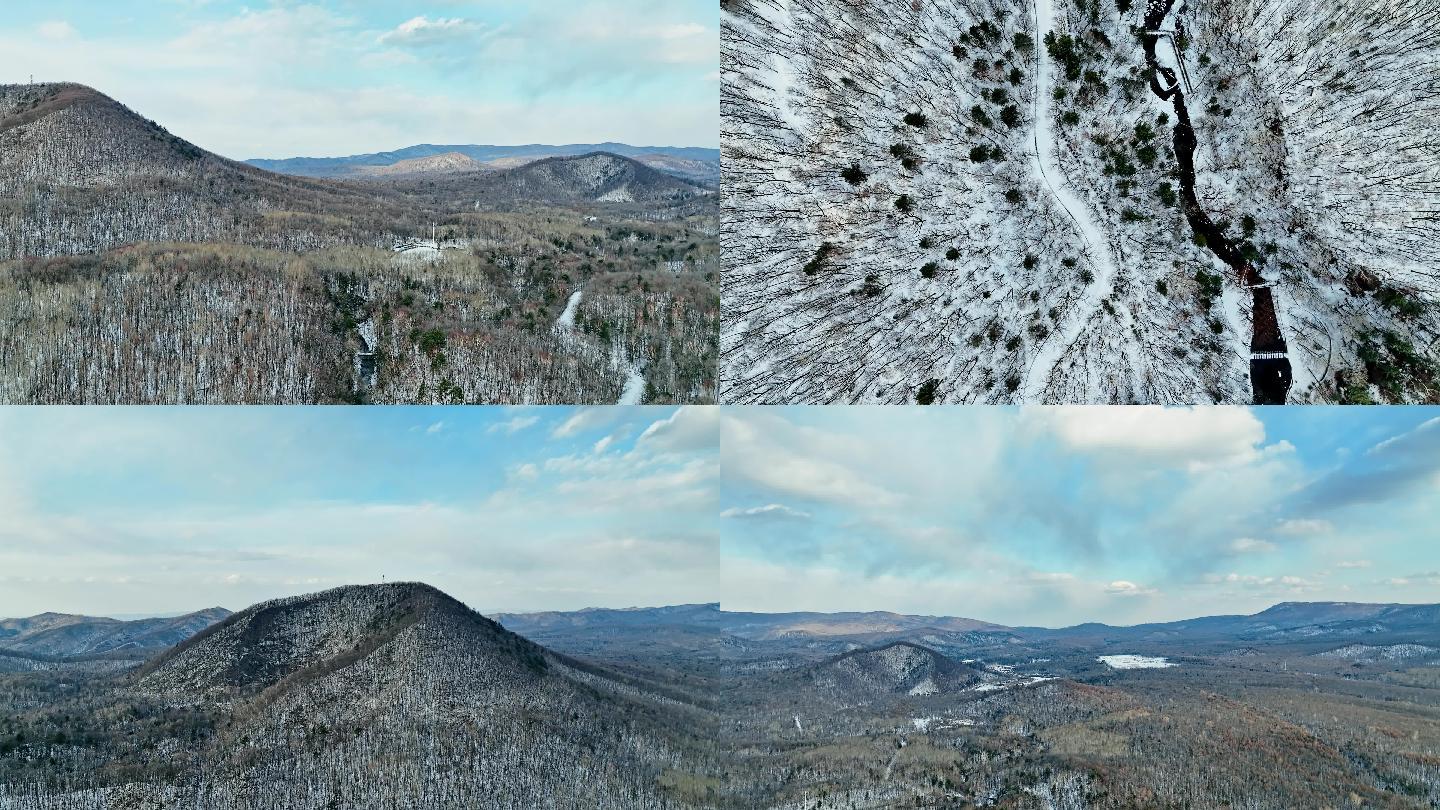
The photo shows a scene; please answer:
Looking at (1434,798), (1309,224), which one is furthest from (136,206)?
(1434,798)

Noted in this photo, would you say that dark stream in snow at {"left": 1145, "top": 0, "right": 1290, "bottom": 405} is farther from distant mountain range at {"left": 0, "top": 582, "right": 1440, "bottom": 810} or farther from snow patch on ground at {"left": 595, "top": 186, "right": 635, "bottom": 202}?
snow patch on ground at {"left": 595, "top": 186, "right": 635, "bottom": 202}

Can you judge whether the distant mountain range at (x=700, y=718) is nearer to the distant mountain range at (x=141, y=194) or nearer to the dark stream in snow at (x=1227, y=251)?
the dark stream in snow at (x=1227, y=251)

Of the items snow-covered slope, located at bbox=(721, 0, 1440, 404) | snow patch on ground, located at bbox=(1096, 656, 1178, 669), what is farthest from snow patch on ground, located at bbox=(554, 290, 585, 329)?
snow patch on ground, located at bbox=(1096, 656, 1178, 669)

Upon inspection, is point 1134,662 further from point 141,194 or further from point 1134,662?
point 141,194

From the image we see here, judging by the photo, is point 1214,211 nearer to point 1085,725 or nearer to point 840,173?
point 840,173

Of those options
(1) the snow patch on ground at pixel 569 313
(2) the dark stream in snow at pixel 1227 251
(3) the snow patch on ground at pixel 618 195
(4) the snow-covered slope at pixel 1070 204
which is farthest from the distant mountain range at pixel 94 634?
(3) the snow patch on ground at pixel 618 195

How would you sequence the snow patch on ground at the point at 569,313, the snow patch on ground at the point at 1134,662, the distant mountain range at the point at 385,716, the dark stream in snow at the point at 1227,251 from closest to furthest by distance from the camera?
the dark stream in snow at the point at 1227,251 → the distant mountain range at the point at 385,716 → the snow patch on ground at the point at 1134,662 → the snow patch on ground at the point at 569,313
